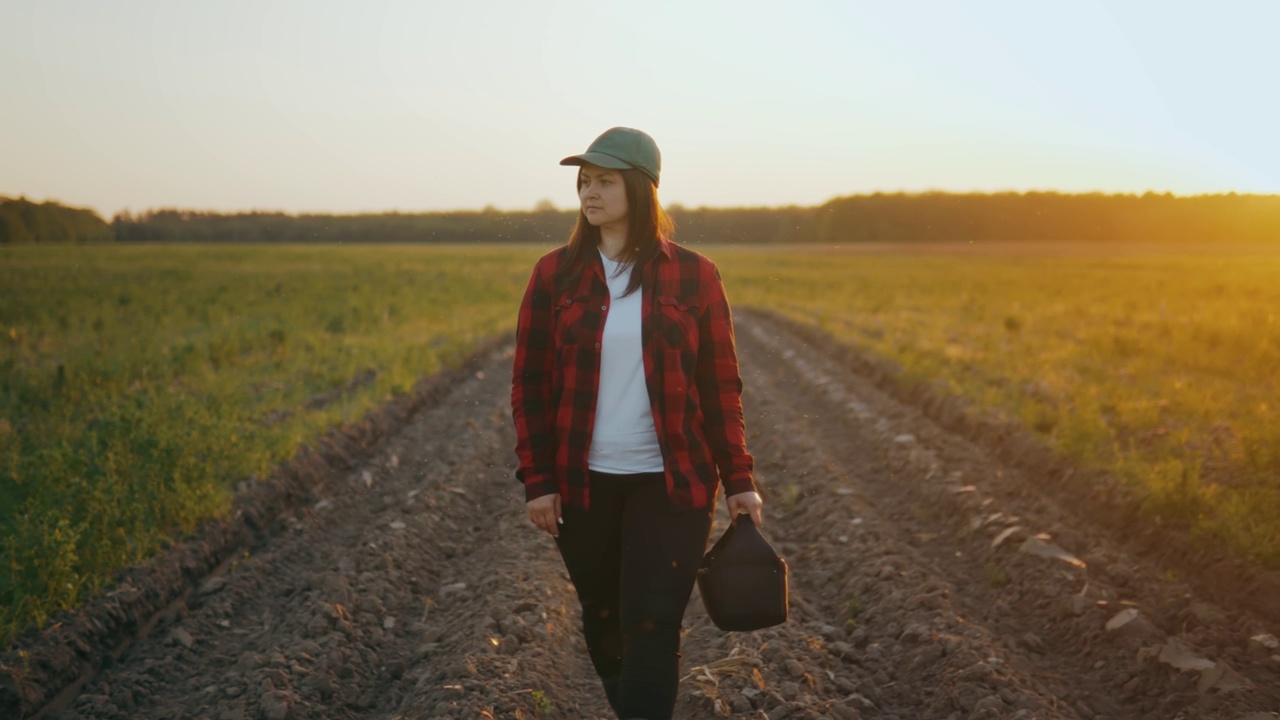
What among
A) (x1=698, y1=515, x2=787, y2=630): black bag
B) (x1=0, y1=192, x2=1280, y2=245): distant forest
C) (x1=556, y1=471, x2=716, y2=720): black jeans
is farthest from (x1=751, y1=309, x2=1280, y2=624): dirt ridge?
(x1=556, y1=471, x2=716, y2=720): black jeans

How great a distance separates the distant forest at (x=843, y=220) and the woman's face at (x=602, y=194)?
0.44m

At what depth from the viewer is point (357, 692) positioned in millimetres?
4258

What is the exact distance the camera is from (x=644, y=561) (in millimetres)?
2801

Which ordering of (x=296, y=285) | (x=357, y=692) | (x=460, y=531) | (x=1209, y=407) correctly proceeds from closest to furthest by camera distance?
(x=357, y=692)
(x=460, y=531)
(x=1209, y=407)
(x=296, y=285)

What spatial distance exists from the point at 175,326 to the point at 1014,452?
1616cm

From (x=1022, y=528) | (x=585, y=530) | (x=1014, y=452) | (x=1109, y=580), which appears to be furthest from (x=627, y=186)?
(x=1014, y=452)

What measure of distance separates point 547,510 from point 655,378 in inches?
20.5

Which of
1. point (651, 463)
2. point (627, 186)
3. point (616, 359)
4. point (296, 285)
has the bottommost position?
point (296, 285)

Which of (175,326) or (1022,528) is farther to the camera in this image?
(175,326)

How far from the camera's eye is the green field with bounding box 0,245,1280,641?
5.79 m

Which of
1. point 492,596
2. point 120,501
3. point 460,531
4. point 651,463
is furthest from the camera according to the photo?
point 460,531

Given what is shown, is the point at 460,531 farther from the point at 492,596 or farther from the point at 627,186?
the point at 627,186

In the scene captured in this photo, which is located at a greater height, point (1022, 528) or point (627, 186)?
point (627, 186)

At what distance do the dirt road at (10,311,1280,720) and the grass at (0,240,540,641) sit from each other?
623 mm
